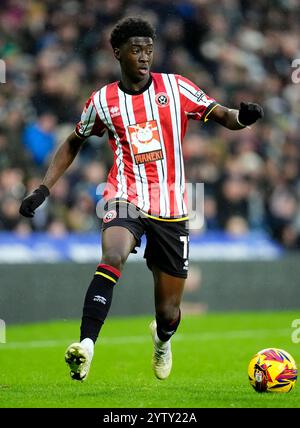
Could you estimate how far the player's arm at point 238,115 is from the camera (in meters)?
7.11

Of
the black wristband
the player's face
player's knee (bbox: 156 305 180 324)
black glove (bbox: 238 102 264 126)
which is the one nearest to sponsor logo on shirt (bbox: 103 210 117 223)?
the black wristband

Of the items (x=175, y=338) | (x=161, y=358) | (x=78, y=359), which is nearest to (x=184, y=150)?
(x=175, y=338)

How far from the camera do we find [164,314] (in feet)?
25.7

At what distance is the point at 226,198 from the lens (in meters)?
15.8

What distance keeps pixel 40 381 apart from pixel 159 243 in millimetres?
1647

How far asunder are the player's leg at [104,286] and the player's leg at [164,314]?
598mm

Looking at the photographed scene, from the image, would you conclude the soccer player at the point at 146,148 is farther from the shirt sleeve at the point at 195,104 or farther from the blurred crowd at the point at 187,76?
the blurred crowd at the point at 187,76

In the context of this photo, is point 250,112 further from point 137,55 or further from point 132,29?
point 132,29

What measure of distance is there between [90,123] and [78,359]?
6.77ft

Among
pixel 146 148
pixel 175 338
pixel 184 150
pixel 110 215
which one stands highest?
pixel 146 148

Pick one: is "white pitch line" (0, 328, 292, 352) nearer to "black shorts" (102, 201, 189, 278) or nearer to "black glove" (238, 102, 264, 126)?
"black shorts" (102, 201, 189, 278)

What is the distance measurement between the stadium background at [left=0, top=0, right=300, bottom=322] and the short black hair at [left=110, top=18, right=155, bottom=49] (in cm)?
607

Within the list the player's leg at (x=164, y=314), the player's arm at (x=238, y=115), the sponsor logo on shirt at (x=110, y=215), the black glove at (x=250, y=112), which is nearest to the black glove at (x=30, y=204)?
the sponsor logo on shirt at (x=110, y=215)
